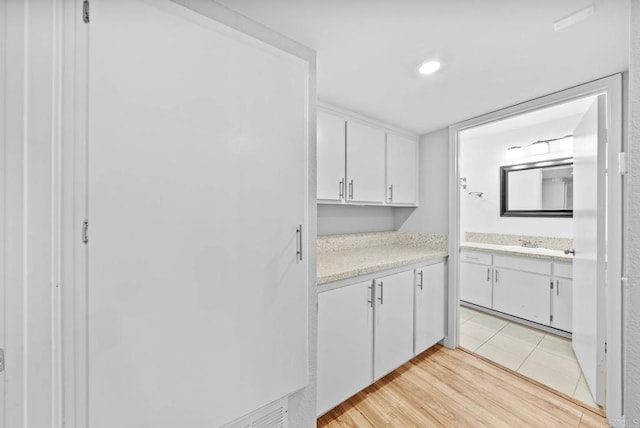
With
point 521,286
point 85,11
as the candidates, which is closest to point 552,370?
point 521,286

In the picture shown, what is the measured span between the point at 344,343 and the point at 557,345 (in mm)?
2249

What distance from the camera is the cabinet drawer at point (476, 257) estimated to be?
2.91 meters

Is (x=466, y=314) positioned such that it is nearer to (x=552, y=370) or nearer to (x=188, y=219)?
(x=552, y=370)

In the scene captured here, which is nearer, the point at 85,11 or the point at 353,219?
the point at 85,11

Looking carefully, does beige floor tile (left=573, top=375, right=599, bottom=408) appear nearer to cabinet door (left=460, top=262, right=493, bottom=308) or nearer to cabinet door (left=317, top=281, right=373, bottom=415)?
cabinet door (left=460, top=262, right=493, bottom=308)

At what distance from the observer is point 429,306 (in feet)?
6.88

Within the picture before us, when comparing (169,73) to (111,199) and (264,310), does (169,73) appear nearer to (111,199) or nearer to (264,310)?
(111,199)

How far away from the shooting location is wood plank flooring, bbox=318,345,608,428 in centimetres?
146

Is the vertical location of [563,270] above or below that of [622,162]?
below

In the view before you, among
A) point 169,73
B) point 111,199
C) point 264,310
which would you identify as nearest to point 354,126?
point 169,73

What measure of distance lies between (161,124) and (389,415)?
1964 mm

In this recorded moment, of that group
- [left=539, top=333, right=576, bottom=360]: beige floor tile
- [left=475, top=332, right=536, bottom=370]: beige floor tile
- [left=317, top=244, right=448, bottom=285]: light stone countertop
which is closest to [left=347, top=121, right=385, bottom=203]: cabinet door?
[left=317, top=244, right=448, bottom=285]: light stone countertop

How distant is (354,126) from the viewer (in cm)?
203

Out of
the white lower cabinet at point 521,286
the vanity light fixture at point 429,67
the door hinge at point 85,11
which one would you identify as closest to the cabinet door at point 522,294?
the white lower cabinet at point 521,286
